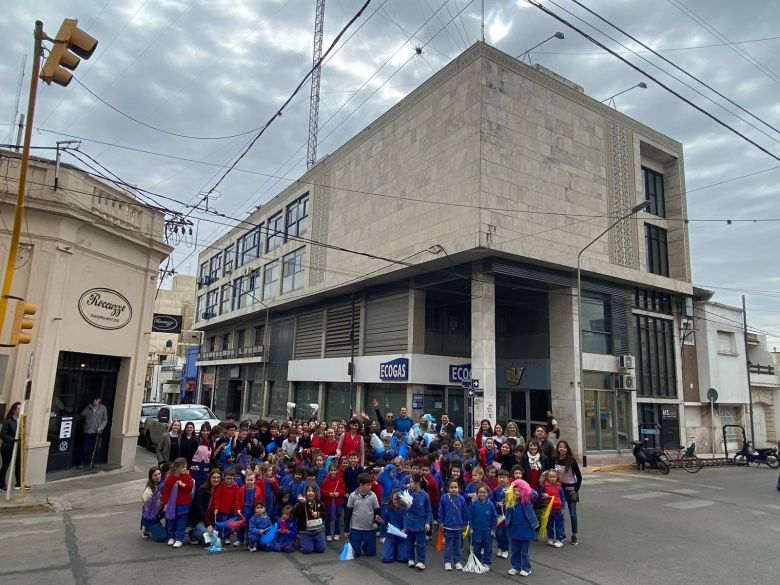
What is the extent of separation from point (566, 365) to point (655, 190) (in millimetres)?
12575

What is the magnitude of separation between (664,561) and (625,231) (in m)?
19.5

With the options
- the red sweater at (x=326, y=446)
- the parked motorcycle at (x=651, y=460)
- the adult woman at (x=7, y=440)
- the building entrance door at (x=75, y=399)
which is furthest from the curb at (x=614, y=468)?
the adult woman at (x=7, y=440)

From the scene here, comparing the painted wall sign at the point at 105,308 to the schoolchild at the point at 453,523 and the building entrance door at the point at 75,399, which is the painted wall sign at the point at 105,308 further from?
the schoolchild at the point at 453,523

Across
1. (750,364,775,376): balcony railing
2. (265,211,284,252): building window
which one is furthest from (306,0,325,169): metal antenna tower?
(750,364,775,376): balcony railing

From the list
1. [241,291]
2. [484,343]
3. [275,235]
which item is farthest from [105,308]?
[241,291]

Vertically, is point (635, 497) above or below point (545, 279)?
below

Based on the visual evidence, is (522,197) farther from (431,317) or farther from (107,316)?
(107,316)

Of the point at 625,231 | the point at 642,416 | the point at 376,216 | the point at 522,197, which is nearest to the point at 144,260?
the point at 376,216

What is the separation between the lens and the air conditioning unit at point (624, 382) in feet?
77.0

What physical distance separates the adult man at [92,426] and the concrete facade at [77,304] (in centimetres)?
29

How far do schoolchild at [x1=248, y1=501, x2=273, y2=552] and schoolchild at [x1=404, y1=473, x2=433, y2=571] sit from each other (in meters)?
2.18

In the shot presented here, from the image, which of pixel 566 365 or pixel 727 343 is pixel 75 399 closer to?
pixel 566 365

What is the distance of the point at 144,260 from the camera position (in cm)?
1577

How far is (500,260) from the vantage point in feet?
67.1
